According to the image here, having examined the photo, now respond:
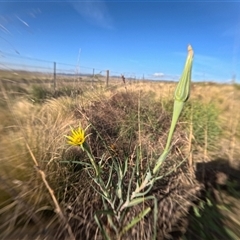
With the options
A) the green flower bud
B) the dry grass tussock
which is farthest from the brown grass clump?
the green flower bud

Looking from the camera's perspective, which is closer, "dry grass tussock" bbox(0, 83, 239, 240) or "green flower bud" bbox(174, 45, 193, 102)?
"green flower bud" bbox(174, 45, 193, 102)

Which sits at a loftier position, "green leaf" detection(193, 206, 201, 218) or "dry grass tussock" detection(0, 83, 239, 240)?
"dry grass tussock" detection(0, 83, 239, 240)

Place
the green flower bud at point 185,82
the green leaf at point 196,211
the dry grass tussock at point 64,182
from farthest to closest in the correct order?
the green leaf at point 196,211, the dry grass tussock at point 64,182, the green flower bud at point 185,82

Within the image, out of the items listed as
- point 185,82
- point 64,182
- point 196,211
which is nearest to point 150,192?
point 196,211

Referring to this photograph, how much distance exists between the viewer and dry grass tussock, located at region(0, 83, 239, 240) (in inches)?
52.7

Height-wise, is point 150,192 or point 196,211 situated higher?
point 150,192

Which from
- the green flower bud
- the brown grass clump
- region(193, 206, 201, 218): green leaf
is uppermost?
the green flower bud

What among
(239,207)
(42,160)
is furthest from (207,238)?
(42,160)

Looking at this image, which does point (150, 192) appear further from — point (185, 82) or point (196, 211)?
point (185, 82)

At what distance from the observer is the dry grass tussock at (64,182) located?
134 centimetres

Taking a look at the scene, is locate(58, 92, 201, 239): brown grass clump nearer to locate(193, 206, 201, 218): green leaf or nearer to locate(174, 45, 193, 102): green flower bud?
locate(193, 206, 201, 218): green leaf

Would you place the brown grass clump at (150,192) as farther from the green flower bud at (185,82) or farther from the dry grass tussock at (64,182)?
the green flower bud at (185,82)

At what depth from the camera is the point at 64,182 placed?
67.8 inches

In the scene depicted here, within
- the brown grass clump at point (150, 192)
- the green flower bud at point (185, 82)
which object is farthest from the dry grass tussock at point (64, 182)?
the green flower bud at point (185, 82)
